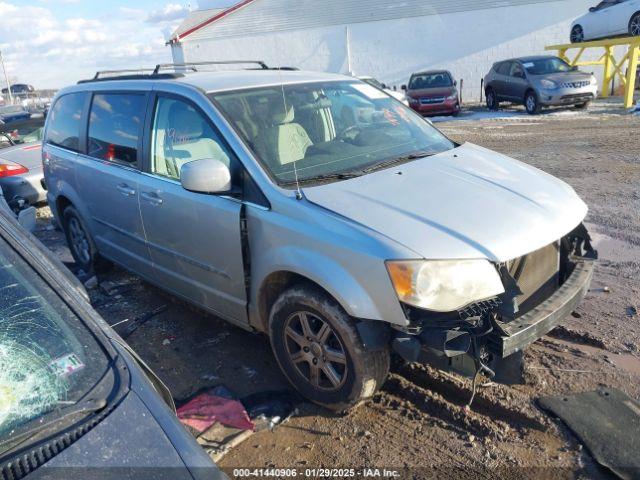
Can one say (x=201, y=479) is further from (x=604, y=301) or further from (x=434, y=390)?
(x=604, y=301)

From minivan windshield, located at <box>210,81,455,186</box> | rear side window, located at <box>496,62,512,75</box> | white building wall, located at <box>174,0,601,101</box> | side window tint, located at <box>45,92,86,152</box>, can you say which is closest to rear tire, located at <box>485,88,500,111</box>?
rear side window, located at <box>496,62,512,75</box>

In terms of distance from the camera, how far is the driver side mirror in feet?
10.3

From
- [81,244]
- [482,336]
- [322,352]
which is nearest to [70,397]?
[322,352]

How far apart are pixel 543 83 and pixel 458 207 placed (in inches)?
623

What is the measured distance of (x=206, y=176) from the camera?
3.12 m

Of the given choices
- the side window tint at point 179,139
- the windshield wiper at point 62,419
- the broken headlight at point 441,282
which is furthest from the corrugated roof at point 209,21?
the windshield wiper at point 62,419

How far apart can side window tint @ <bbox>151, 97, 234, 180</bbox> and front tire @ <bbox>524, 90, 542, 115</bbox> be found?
15.6 meters

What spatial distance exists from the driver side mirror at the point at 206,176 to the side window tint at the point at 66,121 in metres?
2.39

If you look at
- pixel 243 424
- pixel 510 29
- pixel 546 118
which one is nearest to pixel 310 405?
pixel 243 424

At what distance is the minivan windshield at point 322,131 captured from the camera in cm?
334

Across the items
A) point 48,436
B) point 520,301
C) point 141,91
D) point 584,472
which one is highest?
point 141,91

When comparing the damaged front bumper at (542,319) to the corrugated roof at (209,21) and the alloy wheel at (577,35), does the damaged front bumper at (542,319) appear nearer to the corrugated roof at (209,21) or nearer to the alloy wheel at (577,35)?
the alloy wheel at (577,35)

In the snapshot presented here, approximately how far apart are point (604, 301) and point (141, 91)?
3905 mm

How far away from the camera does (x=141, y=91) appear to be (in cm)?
410
